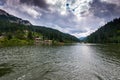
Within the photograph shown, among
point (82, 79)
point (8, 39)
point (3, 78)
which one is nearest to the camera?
point (3, 78)

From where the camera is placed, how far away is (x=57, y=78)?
24.9 m

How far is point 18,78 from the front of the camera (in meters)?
23.5

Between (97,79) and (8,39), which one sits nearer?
(97,79)

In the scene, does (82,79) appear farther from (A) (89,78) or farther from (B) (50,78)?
(B) (50,78)

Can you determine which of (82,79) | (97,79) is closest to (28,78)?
(82,79)

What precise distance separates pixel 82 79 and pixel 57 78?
436 cm

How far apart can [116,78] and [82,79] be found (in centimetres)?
611

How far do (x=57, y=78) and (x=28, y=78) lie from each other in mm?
4981

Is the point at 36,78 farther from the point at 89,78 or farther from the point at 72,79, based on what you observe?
the point at 89,78

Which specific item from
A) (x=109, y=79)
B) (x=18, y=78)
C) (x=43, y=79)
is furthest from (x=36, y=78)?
(x=109, y=79)

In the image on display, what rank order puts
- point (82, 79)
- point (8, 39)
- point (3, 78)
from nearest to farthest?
point (3, 78) → point (82, 79) → point (8, 39)

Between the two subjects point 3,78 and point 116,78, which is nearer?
point 3,78

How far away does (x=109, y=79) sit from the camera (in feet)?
81.3

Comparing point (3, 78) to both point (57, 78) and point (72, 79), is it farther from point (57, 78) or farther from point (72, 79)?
point (72, 79)
